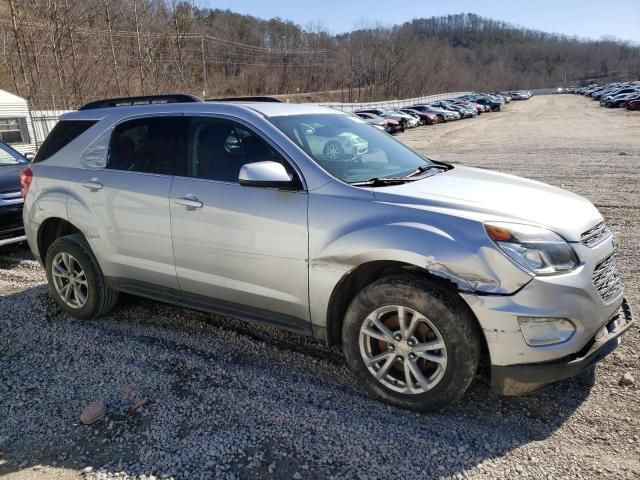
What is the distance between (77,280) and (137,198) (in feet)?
3.74

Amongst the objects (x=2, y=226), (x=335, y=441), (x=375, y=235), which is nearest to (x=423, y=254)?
(x=375, y=235)

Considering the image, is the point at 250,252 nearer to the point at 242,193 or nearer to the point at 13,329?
the point at 242,193

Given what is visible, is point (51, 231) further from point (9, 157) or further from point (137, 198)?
point (9, 157)

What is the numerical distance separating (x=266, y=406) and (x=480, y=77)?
16658cm

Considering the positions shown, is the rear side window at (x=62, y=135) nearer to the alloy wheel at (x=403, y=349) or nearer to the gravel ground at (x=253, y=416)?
the gravel ground at (x=253, y=416)

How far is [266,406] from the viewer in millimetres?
3104

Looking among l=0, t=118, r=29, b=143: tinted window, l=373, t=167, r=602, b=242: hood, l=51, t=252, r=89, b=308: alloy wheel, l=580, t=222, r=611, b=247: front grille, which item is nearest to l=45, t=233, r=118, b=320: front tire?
l=51, t=252, r=89, b=308: alloy wheel

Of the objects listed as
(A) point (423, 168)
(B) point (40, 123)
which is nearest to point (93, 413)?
(A) point (423, 168)

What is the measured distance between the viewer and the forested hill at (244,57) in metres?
27.1

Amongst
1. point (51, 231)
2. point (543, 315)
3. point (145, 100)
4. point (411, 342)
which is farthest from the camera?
point (51, 231)

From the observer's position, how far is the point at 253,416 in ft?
9.87

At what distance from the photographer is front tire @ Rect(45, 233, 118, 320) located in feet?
14.0

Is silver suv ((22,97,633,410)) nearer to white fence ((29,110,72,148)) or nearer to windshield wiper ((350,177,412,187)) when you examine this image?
windshield wiper ((350,177,412,187))

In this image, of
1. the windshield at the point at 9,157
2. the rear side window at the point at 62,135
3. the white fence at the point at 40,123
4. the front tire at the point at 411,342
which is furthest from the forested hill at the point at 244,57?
the front tire at the point at 411,342
